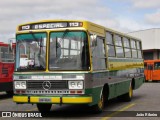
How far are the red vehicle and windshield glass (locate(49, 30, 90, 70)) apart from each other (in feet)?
27.3

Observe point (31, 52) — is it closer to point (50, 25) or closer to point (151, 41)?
point (50, 25)

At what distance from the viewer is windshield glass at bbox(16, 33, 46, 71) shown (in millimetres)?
11992

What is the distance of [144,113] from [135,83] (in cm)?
602

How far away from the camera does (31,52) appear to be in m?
12.2

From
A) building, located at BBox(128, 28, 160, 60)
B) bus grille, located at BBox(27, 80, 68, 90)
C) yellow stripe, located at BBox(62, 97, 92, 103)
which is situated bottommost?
yellow stripe, located at BBox(62, 97, 92, 103)

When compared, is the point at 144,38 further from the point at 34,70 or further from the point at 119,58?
the point at 34,70

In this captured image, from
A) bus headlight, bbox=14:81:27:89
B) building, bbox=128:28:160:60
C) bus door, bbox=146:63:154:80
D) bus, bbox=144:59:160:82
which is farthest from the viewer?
building, bbox=128:28:160:60

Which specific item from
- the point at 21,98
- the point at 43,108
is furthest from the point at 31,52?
the point at 43,108

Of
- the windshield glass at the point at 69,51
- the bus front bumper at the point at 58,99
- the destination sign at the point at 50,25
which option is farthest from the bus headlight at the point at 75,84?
the destination sign at the point at 50,25

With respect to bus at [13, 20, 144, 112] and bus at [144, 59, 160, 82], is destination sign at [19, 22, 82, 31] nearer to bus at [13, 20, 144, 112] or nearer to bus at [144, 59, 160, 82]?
bus at [13, 20, 144, 112]

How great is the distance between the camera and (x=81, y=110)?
14.0 meters

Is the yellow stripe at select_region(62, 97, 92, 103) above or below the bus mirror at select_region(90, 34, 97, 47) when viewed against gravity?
below

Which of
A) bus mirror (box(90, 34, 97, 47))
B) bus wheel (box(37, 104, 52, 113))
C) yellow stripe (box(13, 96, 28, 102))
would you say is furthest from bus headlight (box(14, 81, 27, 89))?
bus mirror (box(90, 34, 97, 47))

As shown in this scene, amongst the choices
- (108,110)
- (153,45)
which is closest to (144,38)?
(153,45)
